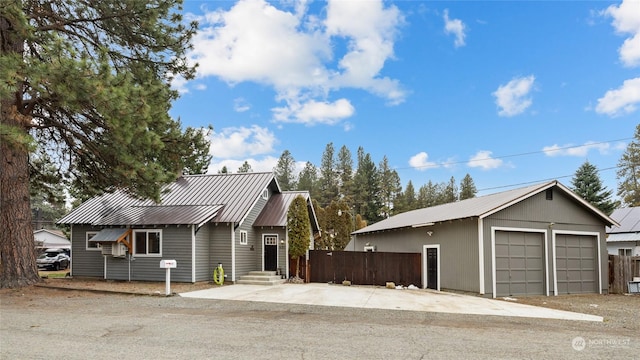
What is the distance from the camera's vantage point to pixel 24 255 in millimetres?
14508

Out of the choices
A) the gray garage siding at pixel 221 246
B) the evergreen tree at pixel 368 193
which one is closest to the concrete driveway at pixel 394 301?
the gray garage siding at pixel 221 246

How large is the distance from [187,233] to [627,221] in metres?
26.7

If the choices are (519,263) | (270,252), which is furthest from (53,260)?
(519,263)

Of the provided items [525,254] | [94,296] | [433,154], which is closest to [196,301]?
[94,296]

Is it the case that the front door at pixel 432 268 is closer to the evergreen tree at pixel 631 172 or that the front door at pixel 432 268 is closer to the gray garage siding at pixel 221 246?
the gray garage siding at pixel 221 246

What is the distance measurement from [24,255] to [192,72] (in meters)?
8.38

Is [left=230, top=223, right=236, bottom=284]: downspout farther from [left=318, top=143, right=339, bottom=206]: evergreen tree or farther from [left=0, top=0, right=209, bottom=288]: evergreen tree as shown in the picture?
[left=318, top=143, right=339, bottom=206]: evergreen tree

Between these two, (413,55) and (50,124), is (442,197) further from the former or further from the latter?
(50,124)

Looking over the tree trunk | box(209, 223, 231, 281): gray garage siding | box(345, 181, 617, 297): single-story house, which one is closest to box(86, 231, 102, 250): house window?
the tree trunk

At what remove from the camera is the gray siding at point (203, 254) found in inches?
701

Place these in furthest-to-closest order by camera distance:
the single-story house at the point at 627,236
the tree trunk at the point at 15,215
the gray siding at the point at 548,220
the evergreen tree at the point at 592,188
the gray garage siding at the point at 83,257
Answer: the evergreen tree at the point at 592,188 < the single-story house at the point at 627,236 < the gray garage siding at the point at 83,257 < the gray siding at the point at 548,220 < the tree trunk at the point at 15,215

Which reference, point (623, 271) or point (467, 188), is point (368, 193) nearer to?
point (467, 188)

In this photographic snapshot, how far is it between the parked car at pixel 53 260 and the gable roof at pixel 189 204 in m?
10.1

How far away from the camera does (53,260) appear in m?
28.9
